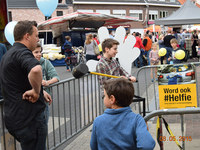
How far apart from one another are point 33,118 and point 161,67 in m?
3.06

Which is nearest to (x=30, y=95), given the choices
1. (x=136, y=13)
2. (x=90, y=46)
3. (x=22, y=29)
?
(x=22, y=29)

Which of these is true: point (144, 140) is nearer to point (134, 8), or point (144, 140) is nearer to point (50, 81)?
point (50, 81)

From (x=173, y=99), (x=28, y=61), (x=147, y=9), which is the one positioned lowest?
(x=173, y=99)

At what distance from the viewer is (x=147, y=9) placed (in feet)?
146

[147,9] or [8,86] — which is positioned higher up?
[147,9]

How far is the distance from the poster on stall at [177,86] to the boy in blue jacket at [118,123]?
119 inches

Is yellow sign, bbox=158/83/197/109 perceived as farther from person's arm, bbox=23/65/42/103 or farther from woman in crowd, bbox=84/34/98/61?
woman in crowd, bbox=84/34/98/61

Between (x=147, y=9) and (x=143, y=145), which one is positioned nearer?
(x=143, y=145)

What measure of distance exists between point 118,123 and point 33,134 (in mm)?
1000

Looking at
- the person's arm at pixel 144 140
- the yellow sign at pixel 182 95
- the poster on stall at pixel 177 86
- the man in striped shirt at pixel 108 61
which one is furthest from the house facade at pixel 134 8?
the person's arm at pixel 144 140

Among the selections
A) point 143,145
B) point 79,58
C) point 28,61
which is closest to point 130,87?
point 143,145

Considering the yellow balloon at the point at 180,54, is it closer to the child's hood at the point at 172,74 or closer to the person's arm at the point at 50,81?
the child's hood at the point at 172,74

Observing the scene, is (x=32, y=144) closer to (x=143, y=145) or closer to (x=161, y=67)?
(x=143, y=145)

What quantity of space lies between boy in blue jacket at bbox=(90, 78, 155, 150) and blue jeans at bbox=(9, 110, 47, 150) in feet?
2.53
